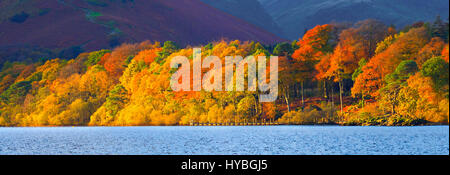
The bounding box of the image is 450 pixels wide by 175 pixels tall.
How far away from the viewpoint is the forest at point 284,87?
8338 cm

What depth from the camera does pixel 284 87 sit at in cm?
10375

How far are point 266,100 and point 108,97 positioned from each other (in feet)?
111

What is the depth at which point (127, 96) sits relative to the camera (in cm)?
11831

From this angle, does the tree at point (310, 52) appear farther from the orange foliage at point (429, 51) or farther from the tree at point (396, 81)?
the orange foliage at point (429, 51)

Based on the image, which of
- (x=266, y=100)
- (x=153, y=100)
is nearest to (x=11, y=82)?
(x=153, y=100)

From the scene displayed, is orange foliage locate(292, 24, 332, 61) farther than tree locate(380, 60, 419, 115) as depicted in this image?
Yes

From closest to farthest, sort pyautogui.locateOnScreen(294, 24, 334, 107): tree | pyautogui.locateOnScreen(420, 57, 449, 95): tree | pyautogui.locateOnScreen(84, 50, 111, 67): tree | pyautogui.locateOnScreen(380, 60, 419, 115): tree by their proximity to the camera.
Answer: pyautogui.locateOnScreen(420, 57, 449, 95): tree → pyautogui.locateOnScreen(380, 60, 419, 115): tree → pyautogui.locateOnScreen(294, 24, 334, 107): tree → pyautogui.locateOnScreen(84, 50, 111, 67): tree

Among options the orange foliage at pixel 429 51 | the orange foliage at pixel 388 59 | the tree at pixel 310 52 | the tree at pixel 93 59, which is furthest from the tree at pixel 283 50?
the tree at pixel 93 59

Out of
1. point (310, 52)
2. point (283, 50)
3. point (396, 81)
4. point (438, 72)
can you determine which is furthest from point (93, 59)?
point (438, 72)

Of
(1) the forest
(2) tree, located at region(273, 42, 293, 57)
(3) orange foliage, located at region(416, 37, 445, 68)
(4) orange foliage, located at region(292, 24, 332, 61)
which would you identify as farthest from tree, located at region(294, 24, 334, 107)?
(3) orange foliage, located at region(416, 37, 445, 68)

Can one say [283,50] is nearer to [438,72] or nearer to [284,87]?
[284,87]

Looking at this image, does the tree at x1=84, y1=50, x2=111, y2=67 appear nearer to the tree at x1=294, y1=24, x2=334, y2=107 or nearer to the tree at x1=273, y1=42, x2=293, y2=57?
the tree at x1=273, y1=42, x2=293, y2=57

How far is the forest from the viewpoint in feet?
274

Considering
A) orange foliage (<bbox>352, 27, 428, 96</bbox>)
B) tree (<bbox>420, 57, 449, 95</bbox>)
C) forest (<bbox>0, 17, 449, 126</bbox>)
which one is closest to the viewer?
tree (<bbox>420, 57, 449, 95</bbox>)
